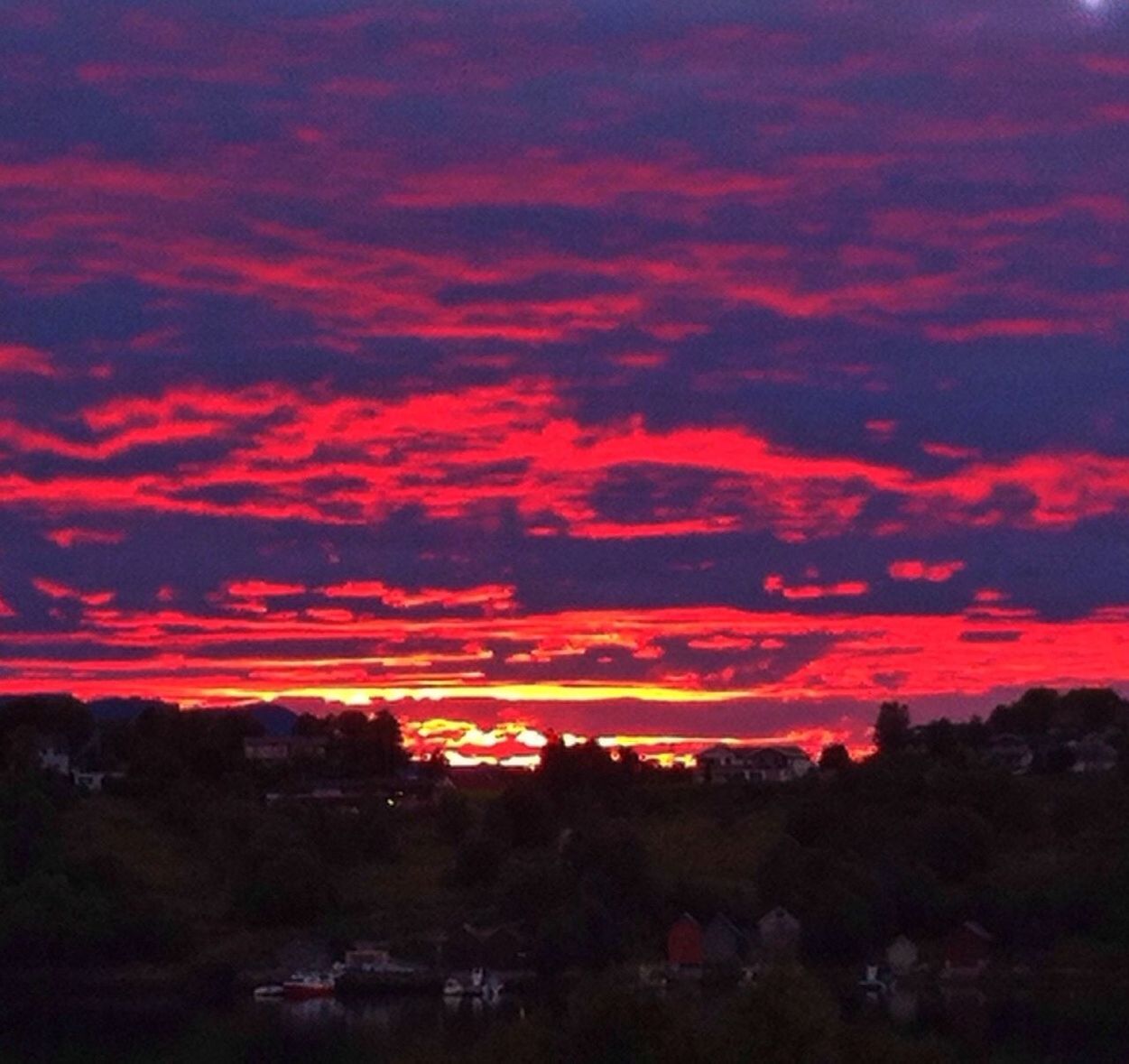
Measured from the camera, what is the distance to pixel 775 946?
295 feet

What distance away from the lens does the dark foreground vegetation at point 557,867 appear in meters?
93.7

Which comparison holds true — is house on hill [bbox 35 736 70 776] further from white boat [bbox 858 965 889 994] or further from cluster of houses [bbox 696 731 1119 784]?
white boat [bbox 858 965 889 994]

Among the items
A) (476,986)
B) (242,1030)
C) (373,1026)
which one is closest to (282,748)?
(476,986)

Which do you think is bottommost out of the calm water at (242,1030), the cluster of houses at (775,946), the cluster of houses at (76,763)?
the calm water at (242,1030)

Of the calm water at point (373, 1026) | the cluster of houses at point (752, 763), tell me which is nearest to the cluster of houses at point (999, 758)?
the cluster of houses at point (752, 763)

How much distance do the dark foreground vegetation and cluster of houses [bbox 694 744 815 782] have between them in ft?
82.5

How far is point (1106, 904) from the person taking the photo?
92.8m

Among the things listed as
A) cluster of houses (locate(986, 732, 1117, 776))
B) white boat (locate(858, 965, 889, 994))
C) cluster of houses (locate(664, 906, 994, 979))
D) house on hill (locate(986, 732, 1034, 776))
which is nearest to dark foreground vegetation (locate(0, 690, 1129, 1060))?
cluster of houses (locate(664, 906, 994, 979))

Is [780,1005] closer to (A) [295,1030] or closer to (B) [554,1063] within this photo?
(B) [554,1063]

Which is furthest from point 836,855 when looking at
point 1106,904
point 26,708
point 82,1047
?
point 26,708

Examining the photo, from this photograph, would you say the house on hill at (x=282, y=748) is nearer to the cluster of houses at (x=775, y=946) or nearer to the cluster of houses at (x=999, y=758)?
the cluster of houses at (x=999, y=758)

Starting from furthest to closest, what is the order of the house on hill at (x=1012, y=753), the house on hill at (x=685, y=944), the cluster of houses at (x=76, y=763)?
the house on hill at (x=1012, y=753)
the cluster of houses at (x=76, y=763)
the house on hill at (x=685, y=944)

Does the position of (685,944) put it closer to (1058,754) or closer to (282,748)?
(1058,754)

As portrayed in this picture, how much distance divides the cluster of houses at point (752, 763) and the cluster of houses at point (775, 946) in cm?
5422
